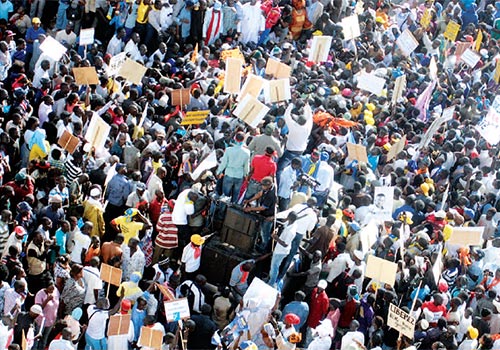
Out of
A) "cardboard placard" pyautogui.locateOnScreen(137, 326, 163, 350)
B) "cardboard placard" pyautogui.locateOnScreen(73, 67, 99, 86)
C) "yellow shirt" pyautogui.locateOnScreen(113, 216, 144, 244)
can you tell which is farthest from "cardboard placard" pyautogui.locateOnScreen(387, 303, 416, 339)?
"cardboard placard" pyautogui.locateOnScreen(73, 67, 99, 86)

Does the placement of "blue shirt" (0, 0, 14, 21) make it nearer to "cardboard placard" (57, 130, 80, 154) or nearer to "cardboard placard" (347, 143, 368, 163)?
"cardboard placard" (57, 130, 80, 154)

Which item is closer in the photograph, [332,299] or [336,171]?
[332,299]

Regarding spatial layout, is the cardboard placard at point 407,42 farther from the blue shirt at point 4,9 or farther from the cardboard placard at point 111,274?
the cardboard placard at point 111,274

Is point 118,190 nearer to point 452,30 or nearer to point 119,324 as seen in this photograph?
point 119,324

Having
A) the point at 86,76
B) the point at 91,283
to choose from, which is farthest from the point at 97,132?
the point at 91,283

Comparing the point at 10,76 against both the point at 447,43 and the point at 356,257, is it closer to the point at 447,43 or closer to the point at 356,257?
the point at 356,257

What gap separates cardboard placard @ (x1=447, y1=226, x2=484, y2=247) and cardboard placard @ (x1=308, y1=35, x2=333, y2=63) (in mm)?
6106

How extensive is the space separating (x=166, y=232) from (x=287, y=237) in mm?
1788

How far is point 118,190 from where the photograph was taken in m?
18.0

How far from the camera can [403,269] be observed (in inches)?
698

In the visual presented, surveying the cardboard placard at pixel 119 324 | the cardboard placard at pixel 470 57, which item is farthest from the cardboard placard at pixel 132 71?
the cardboard placard at pixel 470 57

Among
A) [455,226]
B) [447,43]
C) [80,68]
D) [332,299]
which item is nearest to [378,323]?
[332,299]

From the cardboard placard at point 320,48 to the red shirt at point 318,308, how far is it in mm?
7621

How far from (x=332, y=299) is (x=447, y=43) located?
11161 mm
